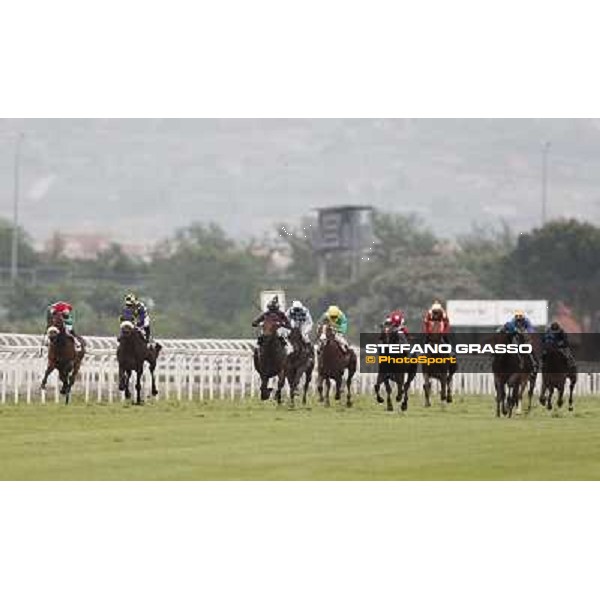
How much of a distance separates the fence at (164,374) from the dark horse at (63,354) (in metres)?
0.50

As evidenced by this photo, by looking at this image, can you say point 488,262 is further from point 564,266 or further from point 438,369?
point 438,369

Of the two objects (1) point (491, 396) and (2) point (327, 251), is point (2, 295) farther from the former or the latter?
(1) point (491, 396)

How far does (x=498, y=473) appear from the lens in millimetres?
18500

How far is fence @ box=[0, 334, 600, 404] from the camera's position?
33.7 meters

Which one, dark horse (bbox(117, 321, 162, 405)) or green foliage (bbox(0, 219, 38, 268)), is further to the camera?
green foliage (bbox(0, 219, 38, 268))

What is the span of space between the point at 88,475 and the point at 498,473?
3883mm

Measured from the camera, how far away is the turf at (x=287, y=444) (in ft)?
60.0

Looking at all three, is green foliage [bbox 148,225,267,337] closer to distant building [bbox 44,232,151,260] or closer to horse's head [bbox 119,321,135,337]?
distant building [bbox 44,232,151,260]

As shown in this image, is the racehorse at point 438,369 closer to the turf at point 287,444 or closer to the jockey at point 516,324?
the turf at point 287,444

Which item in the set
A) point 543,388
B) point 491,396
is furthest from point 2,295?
point 543,388

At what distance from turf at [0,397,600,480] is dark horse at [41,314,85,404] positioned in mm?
979

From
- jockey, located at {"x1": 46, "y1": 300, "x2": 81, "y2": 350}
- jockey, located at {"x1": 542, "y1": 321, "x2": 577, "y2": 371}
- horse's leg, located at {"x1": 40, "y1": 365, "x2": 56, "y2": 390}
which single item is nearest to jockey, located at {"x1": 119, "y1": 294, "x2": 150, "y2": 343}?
jockey, located at {"x1": 46, "y1": 300, "x2": 81, "y2": 350}

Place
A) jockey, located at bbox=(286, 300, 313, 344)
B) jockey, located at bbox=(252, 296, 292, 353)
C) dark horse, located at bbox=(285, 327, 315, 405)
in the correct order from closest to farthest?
jockey, located at bbox=(252, 296, 292, 353) < dark horse, located at bbox=(285, 327, 315, 405) < jockey, located at bbox=(286, 300, 313, 344)
